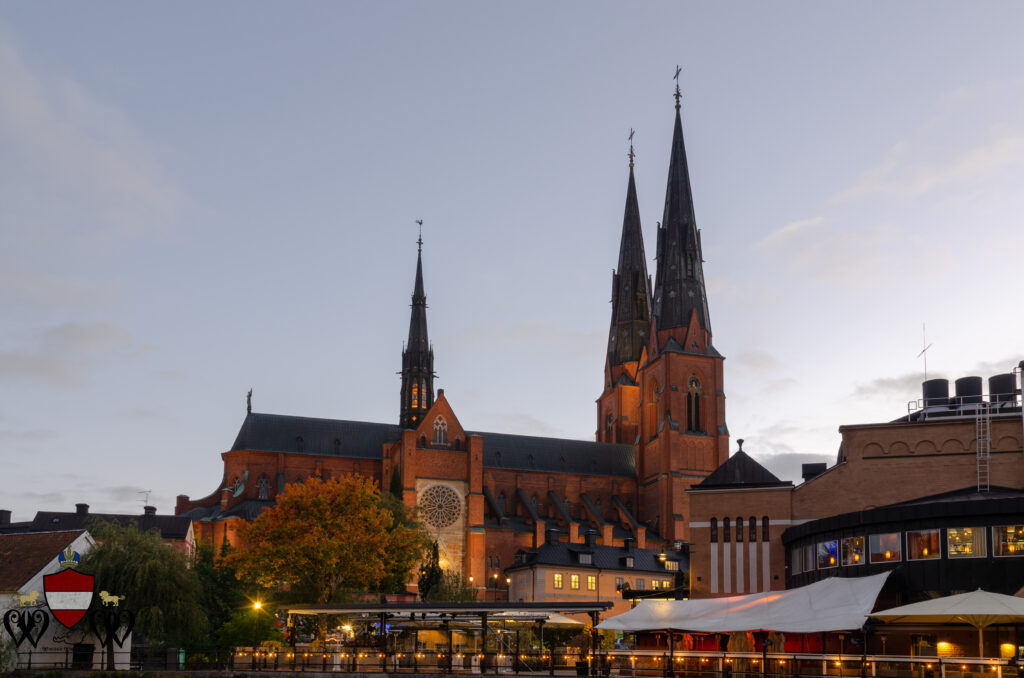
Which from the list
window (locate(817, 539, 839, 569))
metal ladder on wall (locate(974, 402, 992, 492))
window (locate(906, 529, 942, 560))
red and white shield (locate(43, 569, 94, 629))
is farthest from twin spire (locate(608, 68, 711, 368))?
red and white shield (locate(43, 569, 94, 629))

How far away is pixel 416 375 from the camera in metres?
→ 128

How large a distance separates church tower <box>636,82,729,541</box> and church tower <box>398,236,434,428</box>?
2419 cm

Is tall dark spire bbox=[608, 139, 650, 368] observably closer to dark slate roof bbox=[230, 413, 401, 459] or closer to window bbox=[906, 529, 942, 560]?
dark slate roof bbox=[230, 413, 401, 459]

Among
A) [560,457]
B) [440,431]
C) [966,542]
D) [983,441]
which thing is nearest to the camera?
[966,542]

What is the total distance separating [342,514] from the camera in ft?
224

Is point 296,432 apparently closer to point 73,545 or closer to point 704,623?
point 73,545

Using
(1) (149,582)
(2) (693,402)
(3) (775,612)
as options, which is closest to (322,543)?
(1) (149,582)

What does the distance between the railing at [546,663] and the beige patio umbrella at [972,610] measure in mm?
1570

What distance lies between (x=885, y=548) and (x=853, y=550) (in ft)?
6.27

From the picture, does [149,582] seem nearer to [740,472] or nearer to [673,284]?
[740,472]

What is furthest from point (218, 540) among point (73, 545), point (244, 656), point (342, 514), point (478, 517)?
point (244, 656)

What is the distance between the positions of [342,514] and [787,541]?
84.5 feet

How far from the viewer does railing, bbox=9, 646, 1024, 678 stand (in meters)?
40.6

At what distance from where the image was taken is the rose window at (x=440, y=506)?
114 meters
